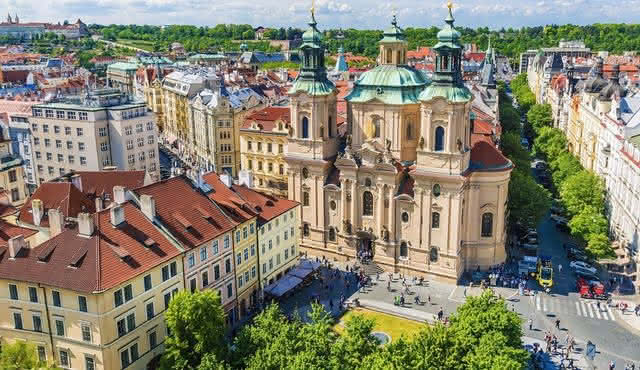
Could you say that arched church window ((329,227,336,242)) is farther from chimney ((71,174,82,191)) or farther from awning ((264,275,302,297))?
chimney ((71,174,82,191))

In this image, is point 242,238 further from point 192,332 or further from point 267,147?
point 267,147

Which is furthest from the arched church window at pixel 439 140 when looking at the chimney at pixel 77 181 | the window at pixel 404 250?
the chimney at pixel 77 181

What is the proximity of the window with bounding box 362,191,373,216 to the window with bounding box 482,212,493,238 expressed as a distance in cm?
1554

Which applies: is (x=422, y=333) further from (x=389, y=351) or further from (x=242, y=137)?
(x=242, y=137)

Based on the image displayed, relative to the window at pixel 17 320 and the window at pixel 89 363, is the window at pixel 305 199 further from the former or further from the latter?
the window at pixel 17 320

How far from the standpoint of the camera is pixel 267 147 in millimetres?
115562

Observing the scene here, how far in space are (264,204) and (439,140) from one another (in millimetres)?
24058

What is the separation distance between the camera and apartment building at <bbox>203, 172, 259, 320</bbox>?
72250mm

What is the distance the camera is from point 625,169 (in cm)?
9350

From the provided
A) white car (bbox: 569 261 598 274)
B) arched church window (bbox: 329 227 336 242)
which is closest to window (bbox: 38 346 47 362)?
arched church window (bbox: 329 227 336 242)

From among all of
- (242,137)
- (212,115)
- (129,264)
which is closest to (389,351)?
(129,264)

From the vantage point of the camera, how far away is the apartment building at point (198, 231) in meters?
64.5

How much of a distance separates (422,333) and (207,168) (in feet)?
305

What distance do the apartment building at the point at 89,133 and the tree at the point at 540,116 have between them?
108 meters
